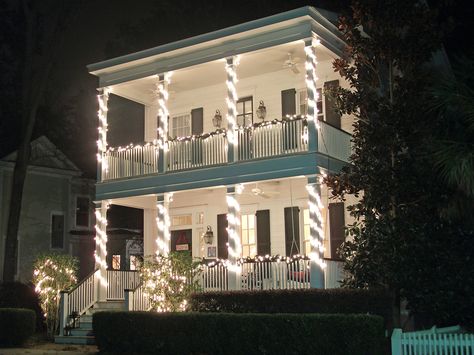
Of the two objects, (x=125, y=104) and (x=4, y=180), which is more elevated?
(x=125, y=104)

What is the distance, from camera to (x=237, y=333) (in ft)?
48.6

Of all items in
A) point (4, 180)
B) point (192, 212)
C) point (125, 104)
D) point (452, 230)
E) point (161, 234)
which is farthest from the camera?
point (4, 180)

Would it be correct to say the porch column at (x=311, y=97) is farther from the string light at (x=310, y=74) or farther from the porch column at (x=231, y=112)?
the porch column at (x=231, y=112)

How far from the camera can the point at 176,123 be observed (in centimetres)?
2352

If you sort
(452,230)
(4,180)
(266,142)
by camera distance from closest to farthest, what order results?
(452,230), (266,142), (4,180)

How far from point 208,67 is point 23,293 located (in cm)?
1051

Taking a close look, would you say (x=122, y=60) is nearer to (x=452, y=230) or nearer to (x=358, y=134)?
(x=358, y=134)

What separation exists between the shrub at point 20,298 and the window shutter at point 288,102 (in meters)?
10.7

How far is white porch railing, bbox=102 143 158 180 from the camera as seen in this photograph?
20969mm

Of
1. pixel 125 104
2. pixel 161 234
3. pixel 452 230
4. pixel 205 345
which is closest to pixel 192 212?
pixel 161 234

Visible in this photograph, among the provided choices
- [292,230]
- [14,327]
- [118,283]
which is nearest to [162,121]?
[292,230]

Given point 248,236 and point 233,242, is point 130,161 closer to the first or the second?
point 248,236

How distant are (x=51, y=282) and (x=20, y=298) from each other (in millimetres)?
3060

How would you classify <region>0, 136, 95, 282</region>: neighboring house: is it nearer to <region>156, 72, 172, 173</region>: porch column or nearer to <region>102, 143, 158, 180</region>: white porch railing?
<region>102, 143, 158, 180</region>: white porch railing
